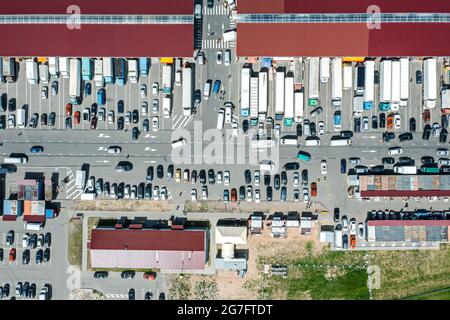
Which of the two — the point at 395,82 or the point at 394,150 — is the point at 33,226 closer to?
the point at 394,150

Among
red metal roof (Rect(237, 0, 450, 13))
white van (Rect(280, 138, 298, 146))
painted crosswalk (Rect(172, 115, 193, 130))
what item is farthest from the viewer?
painted crosswalk (Rect(172, 115, 193, 130))

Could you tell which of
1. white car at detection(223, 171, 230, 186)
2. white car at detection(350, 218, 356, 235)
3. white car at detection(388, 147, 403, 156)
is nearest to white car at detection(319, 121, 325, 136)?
white car at detection(388, 147, 403, 156)

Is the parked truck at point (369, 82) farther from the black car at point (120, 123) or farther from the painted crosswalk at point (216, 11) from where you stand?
the black car at point (120, 123)

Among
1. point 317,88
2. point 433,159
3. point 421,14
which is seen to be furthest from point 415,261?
point 421,14

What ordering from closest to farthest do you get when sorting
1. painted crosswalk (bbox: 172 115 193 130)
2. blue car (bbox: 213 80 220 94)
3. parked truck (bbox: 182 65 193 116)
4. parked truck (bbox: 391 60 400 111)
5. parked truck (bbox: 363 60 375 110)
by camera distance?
parked truck (bbox: 391 60 400 111) → parked truck (bbox: 363 60 375 110) → parked truck (bbox: 182 65 193 116) → blue car (bbox: 213 80 220 94) → painted crosswalk (bbox: 172 115 193 130)

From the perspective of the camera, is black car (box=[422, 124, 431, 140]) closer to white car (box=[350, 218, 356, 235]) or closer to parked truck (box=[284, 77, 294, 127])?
white car (box=[350, 218, 356, 235])

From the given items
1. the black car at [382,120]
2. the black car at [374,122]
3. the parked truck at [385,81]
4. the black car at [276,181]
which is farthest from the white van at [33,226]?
the parked truck at [385,81]

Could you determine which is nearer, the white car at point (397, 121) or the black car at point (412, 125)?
the white car at point (397, 121)
